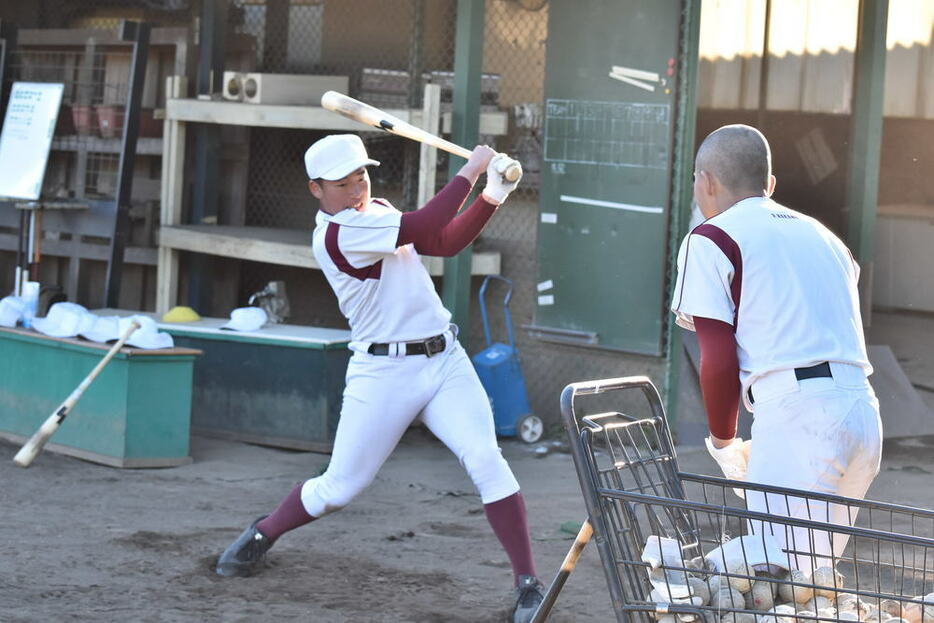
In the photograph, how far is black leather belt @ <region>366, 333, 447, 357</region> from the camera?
5.42 m

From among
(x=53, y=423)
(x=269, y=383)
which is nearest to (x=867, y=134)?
(x=269, y=383)

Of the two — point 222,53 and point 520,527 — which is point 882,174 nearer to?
point 222,53

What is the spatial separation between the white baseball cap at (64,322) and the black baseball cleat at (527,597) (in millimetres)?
3949

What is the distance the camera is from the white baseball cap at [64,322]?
8.06m

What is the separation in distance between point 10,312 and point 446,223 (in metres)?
4.45

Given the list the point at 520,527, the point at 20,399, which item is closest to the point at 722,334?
the point at 520,527

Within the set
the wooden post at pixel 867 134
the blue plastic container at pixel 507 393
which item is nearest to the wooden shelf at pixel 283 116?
the blue plastic container at pixel 507 393

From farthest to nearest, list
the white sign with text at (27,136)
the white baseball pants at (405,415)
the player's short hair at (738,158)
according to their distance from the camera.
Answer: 1. the white sign with text at (27,136)
2. the white baseball pants at (405,415)
3. the player's short hair at (738,158)

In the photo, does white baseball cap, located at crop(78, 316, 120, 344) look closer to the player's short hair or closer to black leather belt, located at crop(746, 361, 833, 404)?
the player's short hair

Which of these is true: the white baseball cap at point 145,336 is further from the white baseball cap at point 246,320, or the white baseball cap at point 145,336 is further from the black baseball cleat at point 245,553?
the black baseball cleat at point 245,553

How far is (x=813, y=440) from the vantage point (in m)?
3.48

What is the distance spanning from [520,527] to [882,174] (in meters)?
8.30

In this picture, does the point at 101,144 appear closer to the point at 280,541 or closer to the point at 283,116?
the point at 283,116

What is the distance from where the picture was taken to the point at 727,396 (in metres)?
3.59
